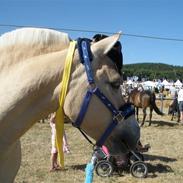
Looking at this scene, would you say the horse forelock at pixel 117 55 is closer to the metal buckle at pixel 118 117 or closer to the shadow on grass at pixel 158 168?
the metal buckle at pixel 118 117

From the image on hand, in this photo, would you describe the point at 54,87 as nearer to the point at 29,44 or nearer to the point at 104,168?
the point at 29,44

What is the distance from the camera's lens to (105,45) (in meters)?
2.29

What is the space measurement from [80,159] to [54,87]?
7.58 meters

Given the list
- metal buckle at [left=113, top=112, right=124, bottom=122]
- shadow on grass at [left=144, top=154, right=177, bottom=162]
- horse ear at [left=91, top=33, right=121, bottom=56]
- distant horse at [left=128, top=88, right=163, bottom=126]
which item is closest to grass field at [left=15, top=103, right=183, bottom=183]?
shadow on grass at [left=144, top=154, right=177, bottom=162]

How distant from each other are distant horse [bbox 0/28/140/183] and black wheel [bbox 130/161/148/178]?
5567 mm

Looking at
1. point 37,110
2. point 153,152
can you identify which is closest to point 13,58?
point 37,110

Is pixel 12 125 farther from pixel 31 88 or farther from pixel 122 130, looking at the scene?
pixel 122 130

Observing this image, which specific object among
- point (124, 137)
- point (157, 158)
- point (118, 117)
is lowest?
point (157, 158)

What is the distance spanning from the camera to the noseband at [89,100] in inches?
88.5

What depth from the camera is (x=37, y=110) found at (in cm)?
233

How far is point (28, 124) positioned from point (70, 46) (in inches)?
20.1

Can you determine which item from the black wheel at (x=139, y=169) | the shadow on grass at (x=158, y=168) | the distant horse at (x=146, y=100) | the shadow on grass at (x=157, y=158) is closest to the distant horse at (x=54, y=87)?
the black wheel at (x=139, y=169)

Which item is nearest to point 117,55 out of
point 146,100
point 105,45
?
point 105,45

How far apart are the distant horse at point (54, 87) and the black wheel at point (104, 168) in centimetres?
551
